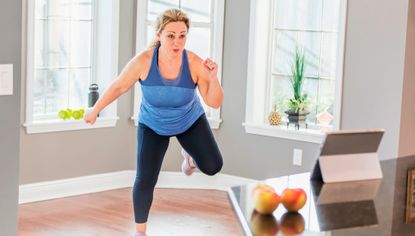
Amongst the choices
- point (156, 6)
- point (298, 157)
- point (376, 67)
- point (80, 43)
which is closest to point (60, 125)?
point (80, 43)

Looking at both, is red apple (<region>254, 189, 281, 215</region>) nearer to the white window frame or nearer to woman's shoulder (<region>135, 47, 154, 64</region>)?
woman's shoulder (<region>135, 47, 154, 64</region>)

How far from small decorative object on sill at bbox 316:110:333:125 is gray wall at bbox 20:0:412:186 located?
0.68 feet

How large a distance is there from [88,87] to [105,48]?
342 mm

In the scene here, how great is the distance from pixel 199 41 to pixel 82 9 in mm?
982

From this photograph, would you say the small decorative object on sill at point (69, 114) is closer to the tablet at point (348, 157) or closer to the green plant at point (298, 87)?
the green plant at point (298, 87)

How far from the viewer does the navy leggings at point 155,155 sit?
4.46 meters

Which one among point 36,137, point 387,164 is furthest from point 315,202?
point 36,137

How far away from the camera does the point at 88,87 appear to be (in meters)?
6.09

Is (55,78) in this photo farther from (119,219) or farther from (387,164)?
(387,164)

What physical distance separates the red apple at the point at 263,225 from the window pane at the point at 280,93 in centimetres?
408

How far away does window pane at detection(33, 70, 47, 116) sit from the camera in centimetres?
571

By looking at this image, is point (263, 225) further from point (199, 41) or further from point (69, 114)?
point (199, 41)

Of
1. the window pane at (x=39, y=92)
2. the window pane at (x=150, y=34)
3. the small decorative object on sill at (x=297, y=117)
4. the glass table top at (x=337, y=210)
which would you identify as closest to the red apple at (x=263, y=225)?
the glass table top at (x=337, y=210)

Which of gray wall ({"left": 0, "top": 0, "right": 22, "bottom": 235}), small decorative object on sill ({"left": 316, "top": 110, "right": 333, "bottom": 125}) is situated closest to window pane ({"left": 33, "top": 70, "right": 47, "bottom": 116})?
small decorative object on sill ({"left": 316, "top": 110, "right": 333, "bottom": 125})
